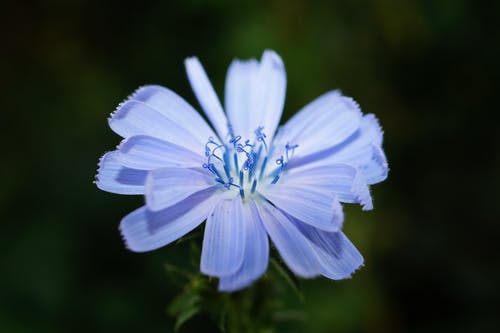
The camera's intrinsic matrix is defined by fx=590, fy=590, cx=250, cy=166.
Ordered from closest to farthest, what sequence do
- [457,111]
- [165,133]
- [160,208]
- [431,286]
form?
1. [160,208]
2. [165,133]
3. [431,286]
4. [457,111]

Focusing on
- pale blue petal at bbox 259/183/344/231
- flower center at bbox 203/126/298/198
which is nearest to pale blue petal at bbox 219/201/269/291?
pale blue petal at bbox 259/183/344/231

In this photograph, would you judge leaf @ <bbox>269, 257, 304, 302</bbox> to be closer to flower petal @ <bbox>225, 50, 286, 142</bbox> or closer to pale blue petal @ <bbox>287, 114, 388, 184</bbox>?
pale blue petal @ <bbox>287, 114, 388, 184</bbox>

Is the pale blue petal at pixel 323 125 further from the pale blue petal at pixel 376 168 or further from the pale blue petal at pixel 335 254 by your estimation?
the pale blue petal at pixel 335 254

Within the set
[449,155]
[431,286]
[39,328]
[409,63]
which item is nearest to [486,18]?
[409,63]

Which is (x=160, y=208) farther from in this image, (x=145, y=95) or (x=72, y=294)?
(x=72, y=294)

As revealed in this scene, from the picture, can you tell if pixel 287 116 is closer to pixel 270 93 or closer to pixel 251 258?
pixel 270 93

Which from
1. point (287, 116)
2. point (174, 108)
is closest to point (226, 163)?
point (174, 108)

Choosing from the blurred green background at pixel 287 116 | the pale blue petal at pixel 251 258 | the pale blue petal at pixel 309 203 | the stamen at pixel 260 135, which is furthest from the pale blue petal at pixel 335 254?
the blurred green background at pixel 287 116
